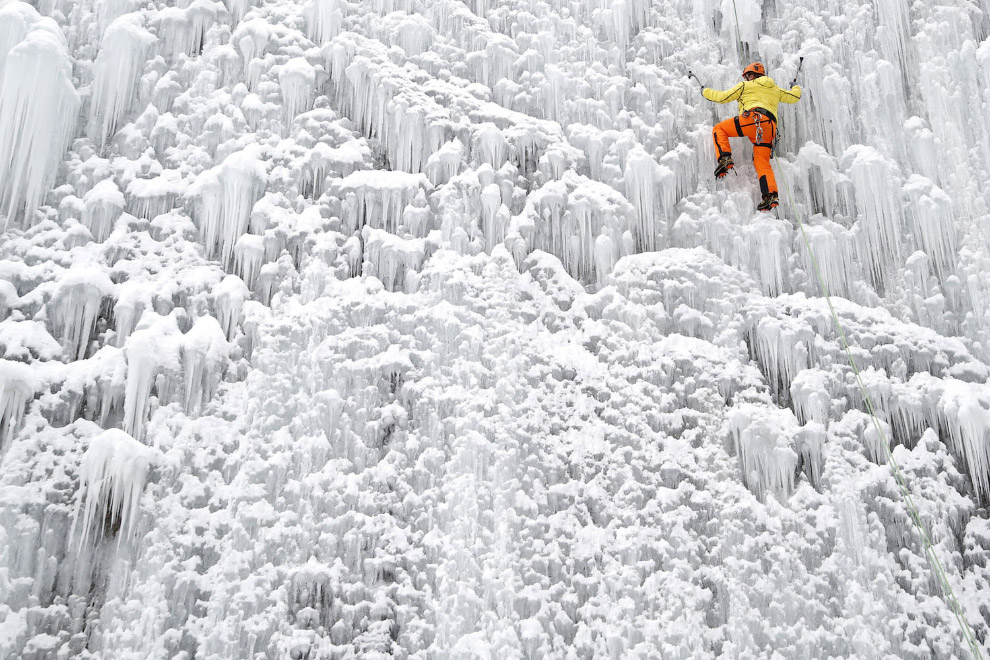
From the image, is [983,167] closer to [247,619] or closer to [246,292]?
[246,292]

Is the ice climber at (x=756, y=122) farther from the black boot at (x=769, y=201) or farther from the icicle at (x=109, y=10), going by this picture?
the icicle at (x=109, y=10)

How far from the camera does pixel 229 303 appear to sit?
3.86m

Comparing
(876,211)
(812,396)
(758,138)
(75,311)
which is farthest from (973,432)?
(75,311)

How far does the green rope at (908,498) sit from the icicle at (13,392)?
401 centimetres

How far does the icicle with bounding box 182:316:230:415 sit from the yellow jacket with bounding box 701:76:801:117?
303cm

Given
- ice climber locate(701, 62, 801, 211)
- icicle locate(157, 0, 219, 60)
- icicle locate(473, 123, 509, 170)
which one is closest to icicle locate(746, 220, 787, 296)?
ice climber locate(701, 62, 801, 211)

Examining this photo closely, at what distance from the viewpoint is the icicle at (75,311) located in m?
3.70

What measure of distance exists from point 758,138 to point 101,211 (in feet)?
11.8

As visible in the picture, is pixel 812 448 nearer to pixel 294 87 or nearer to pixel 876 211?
pixel 876 211

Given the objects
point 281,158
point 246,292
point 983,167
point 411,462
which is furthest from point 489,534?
point 983,167

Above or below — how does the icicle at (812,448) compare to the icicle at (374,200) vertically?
below

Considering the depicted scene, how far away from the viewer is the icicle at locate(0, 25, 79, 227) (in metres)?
3.89

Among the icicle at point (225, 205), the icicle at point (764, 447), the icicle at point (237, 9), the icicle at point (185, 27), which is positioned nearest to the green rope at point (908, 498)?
the icicle at point (764, 447)

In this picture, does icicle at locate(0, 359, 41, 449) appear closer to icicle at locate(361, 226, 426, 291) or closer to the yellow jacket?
icicle at locate(361, 226, 426, 291)
